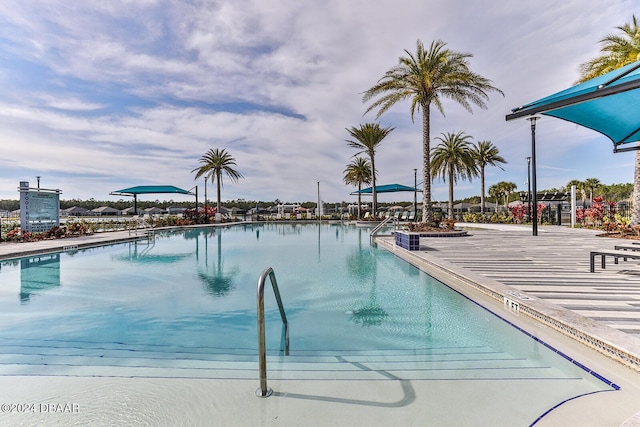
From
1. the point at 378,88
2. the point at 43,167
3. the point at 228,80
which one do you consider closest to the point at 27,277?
the point at 228,80

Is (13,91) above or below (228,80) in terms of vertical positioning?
below

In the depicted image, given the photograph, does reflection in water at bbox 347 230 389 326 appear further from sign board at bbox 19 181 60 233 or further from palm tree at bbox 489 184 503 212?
palm tree at bbox 489 184 503 212

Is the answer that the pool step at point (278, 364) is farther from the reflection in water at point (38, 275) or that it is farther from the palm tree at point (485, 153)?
the palm tree at point (485, 153)

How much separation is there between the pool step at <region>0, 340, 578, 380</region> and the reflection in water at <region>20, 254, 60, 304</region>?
3.34 m

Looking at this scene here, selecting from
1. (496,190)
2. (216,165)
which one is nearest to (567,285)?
(216,165)

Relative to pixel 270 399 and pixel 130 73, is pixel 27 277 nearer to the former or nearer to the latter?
pixel 270 399

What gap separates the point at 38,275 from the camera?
760cm

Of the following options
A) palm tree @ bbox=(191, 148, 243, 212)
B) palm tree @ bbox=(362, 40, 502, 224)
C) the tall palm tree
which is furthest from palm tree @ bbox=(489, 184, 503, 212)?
palm tree @ bbox=(191, 148, 243, 212)

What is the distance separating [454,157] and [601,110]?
22.3 meters

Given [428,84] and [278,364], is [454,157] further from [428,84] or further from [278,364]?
[278,364]

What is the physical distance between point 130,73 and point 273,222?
19.5 m

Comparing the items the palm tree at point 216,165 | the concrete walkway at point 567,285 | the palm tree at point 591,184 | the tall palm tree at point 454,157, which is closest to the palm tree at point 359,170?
the tall palm tree at point 454,157

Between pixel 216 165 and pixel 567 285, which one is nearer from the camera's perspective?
pixel 567 285

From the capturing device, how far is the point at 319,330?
4012 millimetres
